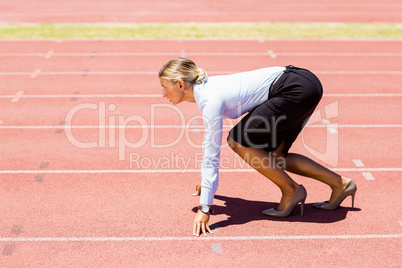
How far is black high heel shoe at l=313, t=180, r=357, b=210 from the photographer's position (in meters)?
4.82

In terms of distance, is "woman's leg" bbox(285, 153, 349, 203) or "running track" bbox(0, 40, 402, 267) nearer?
"running track" bbox(0, 40, 402, 267)

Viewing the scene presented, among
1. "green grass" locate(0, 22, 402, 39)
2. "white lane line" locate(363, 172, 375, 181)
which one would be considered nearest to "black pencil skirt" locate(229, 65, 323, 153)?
"white lane line" locate(363, 172, 375, 181)

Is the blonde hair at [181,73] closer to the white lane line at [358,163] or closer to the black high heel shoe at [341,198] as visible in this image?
the black high heel shoe at [341,198]

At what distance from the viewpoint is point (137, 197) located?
515 cm

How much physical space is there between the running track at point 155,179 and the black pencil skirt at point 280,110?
734mm

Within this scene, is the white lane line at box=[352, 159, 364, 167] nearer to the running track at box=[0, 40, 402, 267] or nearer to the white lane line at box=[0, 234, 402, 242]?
the running track at box=[0, 40, 402, 267]

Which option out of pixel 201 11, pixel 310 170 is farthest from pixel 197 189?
pixel 201 11

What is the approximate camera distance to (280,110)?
14.4ft

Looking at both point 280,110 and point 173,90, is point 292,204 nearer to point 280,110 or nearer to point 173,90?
point 280,110

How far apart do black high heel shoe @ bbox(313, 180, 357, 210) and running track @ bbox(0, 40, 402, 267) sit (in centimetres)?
6

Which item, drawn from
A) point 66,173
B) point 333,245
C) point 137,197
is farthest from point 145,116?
point 333,245

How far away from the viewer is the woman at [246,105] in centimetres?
430

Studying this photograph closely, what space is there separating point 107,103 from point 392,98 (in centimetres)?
413

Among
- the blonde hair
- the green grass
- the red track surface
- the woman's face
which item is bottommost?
the green grass
